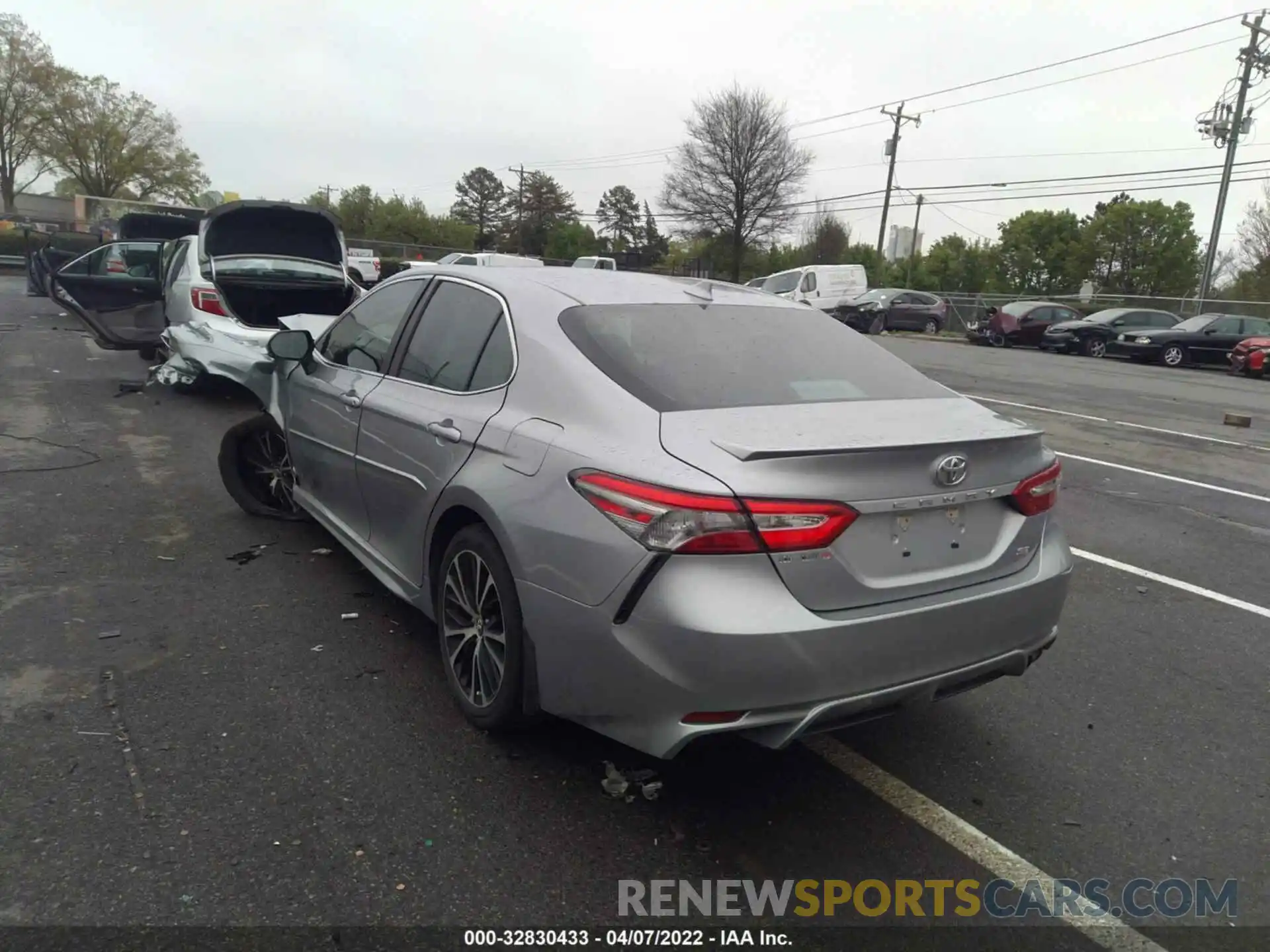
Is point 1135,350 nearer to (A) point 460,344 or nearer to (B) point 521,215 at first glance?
(A) point 460,344

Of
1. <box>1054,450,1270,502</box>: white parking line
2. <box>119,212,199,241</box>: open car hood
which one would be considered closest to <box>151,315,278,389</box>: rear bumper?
<box>1054,450,1270,502</box>: white parking line

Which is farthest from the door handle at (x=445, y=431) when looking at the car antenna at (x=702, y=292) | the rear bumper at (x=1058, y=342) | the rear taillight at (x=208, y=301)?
the rear bumper at (x=1058, y=342)

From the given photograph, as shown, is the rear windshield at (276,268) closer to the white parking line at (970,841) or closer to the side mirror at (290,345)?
the side mirror at (290,345)

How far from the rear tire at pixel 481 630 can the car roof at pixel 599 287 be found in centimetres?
93

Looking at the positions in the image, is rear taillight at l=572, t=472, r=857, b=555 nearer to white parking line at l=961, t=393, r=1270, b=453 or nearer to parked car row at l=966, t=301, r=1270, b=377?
white parking line at l=961, t=393, r=1270, b=453

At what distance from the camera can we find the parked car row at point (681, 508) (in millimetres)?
2463

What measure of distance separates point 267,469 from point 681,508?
409 centimetres

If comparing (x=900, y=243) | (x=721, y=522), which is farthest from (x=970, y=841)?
(x=900, y=243)

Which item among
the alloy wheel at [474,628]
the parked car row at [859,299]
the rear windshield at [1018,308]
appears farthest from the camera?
the parked car row at [859,299]

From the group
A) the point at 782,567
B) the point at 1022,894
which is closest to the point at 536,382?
the point at 782,567

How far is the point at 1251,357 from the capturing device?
69.9 feet

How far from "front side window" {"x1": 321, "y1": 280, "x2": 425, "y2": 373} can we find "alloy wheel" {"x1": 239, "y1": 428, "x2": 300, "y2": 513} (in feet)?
3.64

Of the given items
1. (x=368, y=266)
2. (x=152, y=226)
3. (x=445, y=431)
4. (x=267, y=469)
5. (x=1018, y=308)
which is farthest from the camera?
(x=368, y=266)

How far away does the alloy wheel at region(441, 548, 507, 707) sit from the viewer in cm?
314
